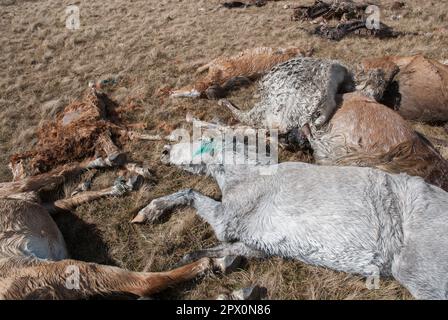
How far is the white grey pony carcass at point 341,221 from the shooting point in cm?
301

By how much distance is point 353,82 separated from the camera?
5340mm

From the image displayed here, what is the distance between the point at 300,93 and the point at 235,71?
209 cm

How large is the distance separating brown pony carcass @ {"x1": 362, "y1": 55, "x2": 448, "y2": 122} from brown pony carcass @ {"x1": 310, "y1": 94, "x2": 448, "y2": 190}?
0.96 meters

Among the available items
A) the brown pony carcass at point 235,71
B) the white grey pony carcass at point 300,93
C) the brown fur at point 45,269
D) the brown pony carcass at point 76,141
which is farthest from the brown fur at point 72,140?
the white grey pony carcass at point 300,93

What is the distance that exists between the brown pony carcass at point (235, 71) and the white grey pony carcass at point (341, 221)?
2850mm

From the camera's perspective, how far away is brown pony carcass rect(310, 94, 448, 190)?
3.91m

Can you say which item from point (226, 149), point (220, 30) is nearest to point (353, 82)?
point (226, 149)

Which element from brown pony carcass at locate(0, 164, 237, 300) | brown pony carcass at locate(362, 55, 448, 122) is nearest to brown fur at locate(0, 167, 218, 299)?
brown pony carcass at locate(0, 164, 237, 300)

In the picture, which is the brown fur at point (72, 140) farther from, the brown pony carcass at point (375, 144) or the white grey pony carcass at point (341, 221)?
the brown pony carcass at point (375, 144)

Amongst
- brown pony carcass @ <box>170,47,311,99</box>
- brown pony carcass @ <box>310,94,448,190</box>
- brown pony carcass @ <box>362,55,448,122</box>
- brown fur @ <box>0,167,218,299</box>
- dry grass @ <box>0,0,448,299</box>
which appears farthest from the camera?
brown pony carcass @ <box>170,47,311,99</box>

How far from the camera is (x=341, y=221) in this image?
3.20 metres

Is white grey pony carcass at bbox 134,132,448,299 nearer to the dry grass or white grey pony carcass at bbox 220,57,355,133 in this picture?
the dry grass

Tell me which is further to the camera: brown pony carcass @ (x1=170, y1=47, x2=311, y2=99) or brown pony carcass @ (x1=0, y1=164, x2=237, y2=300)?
brown pony carcass @ (x1=170, y1=47, x2=311, y2=99)
